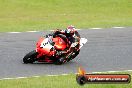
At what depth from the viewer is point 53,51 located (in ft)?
47.2

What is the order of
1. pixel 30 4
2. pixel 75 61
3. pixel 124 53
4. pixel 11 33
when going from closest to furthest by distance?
1. pixel 75 61
2. pixel 124 53
3. pixel 11 33
4. pixel 30 4

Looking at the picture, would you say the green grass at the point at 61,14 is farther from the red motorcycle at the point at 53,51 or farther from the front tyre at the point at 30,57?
the red motorcycle at the point at 53,51

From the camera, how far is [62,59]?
1452cm

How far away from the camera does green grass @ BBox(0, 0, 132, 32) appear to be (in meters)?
23.2

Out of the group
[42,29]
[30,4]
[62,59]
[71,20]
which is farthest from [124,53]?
[30,4]

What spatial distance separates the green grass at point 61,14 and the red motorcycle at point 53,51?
662 cm

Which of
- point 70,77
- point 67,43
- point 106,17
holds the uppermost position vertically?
point 106,17

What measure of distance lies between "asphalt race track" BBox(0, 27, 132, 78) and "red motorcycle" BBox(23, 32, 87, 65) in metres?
0.20

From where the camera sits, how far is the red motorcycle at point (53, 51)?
14375 mm

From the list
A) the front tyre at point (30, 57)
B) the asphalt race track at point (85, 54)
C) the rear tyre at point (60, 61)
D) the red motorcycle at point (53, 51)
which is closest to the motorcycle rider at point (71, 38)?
the red motorcycle at point (53, 51)

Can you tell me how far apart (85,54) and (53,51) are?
2051 mm

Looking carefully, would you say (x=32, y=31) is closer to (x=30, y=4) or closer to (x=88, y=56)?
(x=88, y=56)

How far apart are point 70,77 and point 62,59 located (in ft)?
7.57

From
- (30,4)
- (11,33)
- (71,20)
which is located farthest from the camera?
(30,4)
